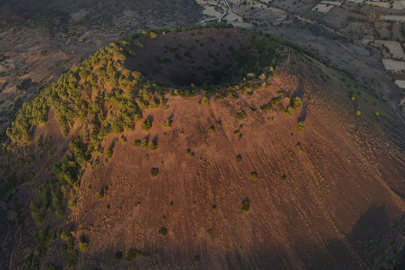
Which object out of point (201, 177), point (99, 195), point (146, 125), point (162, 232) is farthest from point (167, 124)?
point (162, 232)

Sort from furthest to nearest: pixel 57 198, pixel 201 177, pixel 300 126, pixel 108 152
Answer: pixel 300 126 → pixel 57 198 → pixel 108 152 → pixel 201 177

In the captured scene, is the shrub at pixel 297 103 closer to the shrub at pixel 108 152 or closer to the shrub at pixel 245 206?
the shrub at pixel 245 206

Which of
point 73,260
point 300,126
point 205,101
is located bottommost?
point 73,260

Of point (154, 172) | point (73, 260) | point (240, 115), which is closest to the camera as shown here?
point (73, 260)

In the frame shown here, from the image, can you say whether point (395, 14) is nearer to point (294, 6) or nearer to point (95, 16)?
point (294, 6)

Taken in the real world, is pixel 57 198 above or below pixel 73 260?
above

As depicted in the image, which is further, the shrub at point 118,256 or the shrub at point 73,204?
the shrub at point 73,204

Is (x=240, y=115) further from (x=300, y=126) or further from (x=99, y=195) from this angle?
(x=99, y=195)

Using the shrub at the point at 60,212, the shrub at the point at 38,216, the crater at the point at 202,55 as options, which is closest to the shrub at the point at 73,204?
the shrub at the point at 60,212

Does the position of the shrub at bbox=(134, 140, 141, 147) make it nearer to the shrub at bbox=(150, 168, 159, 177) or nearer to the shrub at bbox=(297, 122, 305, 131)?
the shrub at bbox=(150, 168, 159, 177)
